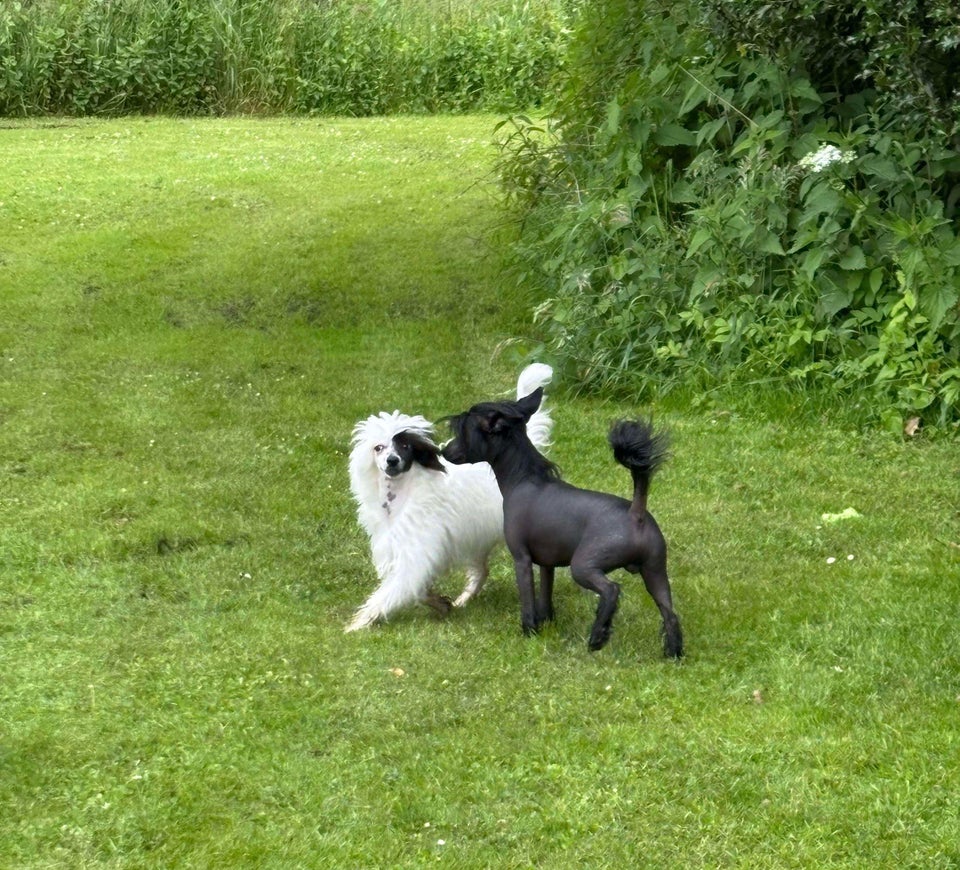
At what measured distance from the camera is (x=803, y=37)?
8.86 metres

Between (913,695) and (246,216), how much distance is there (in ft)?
36.4

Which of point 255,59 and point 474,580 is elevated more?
point 255,59

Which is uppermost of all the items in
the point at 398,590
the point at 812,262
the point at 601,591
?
the point at 812,262

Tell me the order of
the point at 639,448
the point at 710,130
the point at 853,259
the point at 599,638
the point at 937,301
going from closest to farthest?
the point at 639,448 < the point at 599,638 < the point at 937,301 < the point at 853,259 < the point at 710,130

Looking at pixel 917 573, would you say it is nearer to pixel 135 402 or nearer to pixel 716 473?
pixel 716 473

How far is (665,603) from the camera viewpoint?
211 inches

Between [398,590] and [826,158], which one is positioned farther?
[826,158]

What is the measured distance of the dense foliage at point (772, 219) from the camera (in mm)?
8305

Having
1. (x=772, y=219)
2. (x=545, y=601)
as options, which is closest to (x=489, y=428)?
(x=545, y=601)

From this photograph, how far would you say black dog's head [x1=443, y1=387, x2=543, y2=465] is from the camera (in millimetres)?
5746

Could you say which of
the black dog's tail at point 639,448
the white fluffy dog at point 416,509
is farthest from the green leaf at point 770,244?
the black dog's tail at point 639,448

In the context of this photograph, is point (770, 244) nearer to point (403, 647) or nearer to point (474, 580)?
point (474, 580)

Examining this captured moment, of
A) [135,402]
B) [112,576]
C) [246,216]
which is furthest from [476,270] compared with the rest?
[112,576]

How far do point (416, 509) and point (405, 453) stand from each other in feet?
0.81
